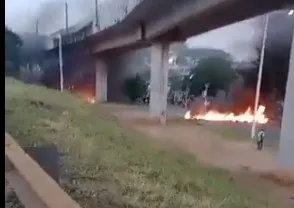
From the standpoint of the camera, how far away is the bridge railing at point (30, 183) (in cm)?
57

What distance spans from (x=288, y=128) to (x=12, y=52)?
0.96 meters

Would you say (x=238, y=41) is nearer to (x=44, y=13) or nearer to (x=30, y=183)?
(x=44, y=13)

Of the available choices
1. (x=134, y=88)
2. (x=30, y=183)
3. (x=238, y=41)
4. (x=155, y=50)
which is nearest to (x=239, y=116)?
(x=238, y=41)

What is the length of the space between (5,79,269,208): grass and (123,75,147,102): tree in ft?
0.36

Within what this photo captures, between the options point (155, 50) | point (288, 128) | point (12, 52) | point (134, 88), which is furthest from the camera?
point (155, 50)

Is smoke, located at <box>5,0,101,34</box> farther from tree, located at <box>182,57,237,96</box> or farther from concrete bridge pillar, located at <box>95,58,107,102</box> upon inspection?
tree, located at <box>182,57,237,96</box>

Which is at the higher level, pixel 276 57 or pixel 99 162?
pixel 276 57

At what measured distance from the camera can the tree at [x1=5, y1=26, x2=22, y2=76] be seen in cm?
55

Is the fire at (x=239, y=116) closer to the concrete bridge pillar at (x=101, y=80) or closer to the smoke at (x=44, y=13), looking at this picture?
the concrete bridge pillar at (x=101, y=80)

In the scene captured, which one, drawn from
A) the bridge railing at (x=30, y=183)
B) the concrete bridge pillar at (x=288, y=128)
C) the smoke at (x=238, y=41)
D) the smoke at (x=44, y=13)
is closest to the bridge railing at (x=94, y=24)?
the smoke at (x=44, y=13)

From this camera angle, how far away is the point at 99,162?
2.75 feet

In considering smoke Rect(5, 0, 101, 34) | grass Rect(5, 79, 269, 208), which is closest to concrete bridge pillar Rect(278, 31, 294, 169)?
grass Rect(5, 79, 269, 208)

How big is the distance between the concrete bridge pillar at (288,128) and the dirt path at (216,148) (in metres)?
0.09

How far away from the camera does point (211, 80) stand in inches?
55.6
